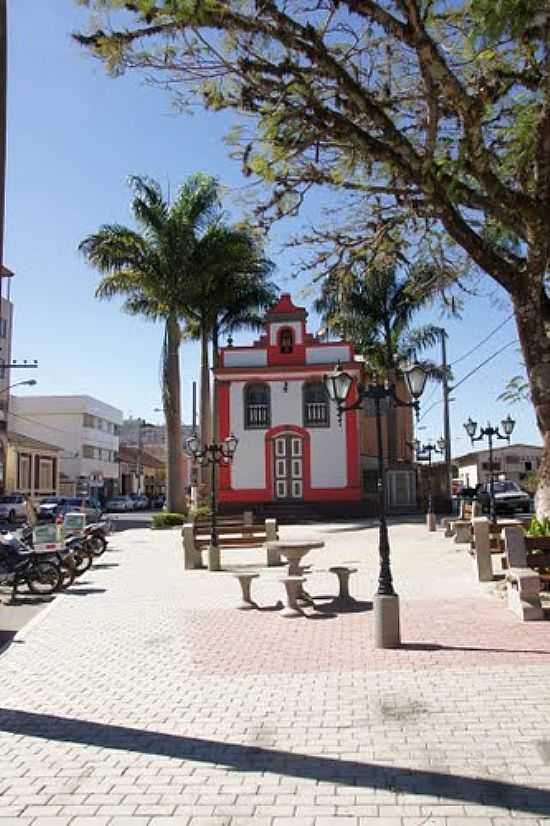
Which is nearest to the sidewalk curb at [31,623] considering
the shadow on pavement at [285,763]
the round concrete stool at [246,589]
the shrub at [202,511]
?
the round concrete stool at [246,589]

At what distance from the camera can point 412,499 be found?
122ft

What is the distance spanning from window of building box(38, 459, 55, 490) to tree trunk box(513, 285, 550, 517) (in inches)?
2036

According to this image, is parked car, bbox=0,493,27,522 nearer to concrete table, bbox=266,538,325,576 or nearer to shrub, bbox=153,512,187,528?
shrub, bbox=153,512,187,528

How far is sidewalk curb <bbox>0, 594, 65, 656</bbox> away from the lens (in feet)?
31.0

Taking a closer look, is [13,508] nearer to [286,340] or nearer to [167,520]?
[167,520]

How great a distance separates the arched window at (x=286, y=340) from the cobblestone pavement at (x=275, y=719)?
26.0 meters

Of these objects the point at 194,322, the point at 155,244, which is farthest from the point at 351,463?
the point at 155,244

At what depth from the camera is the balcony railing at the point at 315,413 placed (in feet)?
118

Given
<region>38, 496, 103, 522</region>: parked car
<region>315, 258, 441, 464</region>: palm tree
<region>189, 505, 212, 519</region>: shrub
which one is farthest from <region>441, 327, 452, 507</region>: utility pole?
<region>38, 496, 103, 522</region>: parked car

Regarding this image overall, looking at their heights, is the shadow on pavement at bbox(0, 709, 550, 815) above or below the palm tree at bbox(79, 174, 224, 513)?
below

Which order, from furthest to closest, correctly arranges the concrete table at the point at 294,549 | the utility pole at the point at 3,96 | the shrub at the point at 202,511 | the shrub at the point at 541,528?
1. the shrub at the point at 202,511
2. the concrete table at the point at 294,549
3. the shrub at the point at 541,528
4. the utility pole at the point at 3,96

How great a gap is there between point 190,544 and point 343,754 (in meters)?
11.6

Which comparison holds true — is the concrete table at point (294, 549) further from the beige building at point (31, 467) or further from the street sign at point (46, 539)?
the beige building at point (31, 467)

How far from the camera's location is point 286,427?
3591 centimetres
